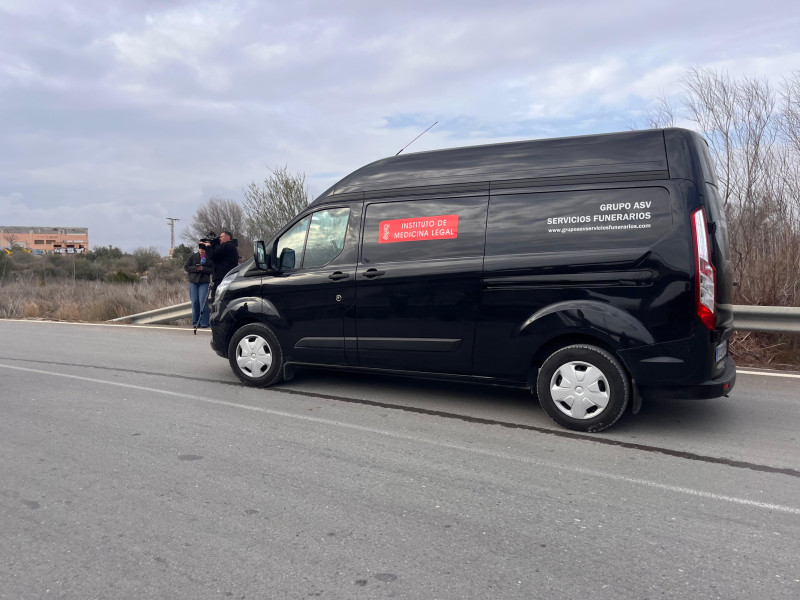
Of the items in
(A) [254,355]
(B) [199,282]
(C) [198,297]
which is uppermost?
(B) [199,282]

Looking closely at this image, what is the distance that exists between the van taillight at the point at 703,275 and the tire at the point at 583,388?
73 centimetres

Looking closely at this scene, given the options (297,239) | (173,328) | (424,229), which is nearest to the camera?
(424,229)

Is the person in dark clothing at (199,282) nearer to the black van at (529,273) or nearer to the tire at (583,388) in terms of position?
the black van at (529,273)

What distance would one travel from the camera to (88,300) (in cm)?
1653

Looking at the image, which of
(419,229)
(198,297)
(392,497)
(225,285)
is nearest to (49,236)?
(198,297)

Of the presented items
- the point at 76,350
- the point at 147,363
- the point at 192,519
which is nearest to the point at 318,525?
the point at 192,519

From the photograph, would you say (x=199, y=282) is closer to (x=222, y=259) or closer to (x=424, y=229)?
(x=222, y=259)

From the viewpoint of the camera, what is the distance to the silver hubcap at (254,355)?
6.98 metres

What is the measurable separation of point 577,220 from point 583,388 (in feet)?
4.35

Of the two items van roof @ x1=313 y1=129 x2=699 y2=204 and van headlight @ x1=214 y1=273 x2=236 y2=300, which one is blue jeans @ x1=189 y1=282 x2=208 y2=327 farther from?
van roof @ x1=313 y1=129 x2=699 y2=204

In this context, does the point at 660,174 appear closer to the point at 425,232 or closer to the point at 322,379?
the point at 425,232

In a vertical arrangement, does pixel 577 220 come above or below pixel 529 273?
above

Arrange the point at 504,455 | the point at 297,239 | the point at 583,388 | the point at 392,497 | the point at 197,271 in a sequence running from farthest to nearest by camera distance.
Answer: the point at 197,271 < the point at 297,239 < the point at 583,388 < the point at 504,455 < the point at 392,497

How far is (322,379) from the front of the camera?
24.5 ft
